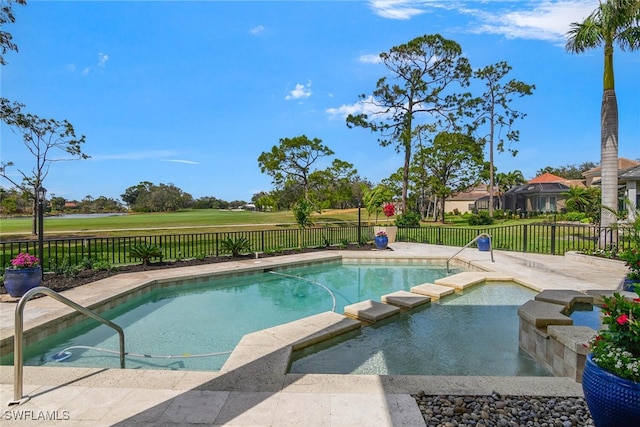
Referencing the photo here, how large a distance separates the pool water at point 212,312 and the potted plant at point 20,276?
1231mm

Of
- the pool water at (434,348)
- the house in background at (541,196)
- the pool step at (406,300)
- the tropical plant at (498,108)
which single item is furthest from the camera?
the house in background at (541,196)

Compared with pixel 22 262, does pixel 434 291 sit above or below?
below

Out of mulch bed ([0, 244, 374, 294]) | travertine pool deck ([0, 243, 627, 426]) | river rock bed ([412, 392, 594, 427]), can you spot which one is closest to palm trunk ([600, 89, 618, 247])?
mulch bed ([0, 244, 374, 294])

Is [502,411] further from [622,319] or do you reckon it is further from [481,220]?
[481,220]

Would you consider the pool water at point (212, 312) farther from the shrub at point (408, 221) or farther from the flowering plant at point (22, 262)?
the shrub at point (408, 221)

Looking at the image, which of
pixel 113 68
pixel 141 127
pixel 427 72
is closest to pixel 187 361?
pixel 113 68

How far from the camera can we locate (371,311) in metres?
4.75

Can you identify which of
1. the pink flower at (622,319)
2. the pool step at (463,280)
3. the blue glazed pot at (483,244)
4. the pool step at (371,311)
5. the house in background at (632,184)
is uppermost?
the house in background at (632,184)

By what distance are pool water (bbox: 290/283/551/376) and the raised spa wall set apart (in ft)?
0.46

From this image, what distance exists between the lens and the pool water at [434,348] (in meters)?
3.37

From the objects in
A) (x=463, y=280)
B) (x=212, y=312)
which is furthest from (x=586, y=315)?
(x=212, y=312)

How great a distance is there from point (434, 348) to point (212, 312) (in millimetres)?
3423

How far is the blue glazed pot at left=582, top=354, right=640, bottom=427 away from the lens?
165 centimetres

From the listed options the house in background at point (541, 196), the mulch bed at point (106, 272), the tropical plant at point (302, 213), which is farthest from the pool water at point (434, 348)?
the house in background at point (541, 196)
